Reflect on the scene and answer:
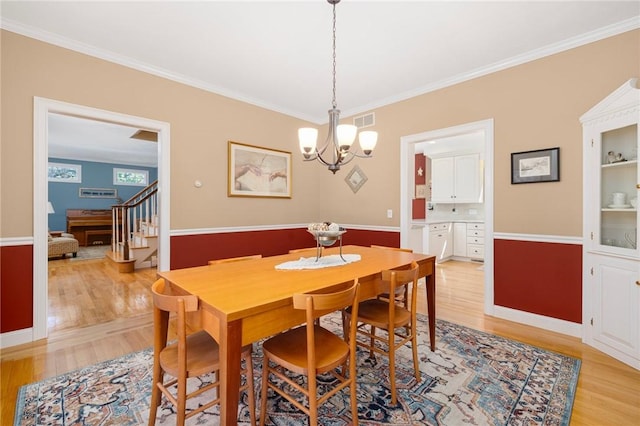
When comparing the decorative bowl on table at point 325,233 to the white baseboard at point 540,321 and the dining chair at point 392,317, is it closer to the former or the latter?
the dining chair at point 392,317

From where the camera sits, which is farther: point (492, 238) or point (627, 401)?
point (492, 238)

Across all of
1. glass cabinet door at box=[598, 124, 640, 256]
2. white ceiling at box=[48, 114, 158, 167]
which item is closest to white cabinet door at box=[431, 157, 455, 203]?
glass cabinet door at box=[598, 124, 640, 256]

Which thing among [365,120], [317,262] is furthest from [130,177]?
[317,262]

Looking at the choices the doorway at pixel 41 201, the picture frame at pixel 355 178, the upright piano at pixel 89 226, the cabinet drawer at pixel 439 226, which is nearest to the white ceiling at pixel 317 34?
the doorway at pixel 41 201

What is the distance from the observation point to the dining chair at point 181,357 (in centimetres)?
129

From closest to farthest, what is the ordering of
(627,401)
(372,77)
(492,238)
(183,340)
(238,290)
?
(183,340)
(238,290)
(627,401)
(492,238)
(372,77)

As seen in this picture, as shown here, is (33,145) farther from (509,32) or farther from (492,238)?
(492,238)

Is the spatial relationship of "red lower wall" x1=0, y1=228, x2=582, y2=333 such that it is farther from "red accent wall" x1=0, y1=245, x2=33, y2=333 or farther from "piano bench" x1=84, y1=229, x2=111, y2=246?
"piano bench" x1=84, y1=229, x2=111, y2=246

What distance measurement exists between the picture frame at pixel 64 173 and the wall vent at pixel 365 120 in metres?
8.69

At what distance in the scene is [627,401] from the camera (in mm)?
1784

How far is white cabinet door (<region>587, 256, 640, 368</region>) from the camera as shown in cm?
217

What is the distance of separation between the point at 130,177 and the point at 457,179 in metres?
9.78

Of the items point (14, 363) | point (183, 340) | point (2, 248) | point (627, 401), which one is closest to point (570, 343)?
point (627, 401)

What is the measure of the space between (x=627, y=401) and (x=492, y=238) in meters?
1.64
